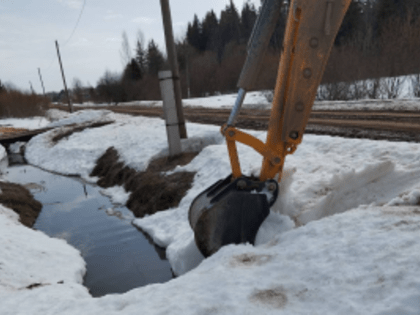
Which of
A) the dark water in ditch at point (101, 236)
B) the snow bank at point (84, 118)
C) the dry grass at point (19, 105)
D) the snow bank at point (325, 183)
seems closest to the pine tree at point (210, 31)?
the dry grass at point (19, 105)

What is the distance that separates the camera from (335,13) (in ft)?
9.77

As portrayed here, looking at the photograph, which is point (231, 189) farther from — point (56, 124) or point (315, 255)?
point (56, 124)

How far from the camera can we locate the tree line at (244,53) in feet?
59.0

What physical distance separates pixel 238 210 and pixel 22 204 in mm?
7222

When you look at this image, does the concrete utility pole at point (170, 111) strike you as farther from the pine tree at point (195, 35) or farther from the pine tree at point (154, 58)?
the pine tree at point (195, 35)

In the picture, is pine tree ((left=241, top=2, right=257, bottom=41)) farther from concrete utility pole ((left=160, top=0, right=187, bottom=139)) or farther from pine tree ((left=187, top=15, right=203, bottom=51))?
concrete utility pole ((left=160, top=0, right=187, bottom=139))

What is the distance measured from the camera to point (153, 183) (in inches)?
318

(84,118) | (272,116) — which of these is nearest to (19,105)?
(84,118)

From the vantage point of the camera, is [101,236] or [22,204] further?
[22,204]

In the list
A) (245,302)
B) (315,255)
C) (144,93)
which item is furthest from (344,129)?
(144,93)

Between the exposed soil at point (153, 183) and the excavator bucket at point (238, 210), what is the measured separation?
3.18m

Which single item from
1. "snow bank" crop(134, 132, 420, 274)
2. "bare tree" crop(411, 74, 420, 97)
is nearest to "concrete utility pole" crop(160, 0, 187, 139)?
"snow bank" crop(134, 132, 420, 274)

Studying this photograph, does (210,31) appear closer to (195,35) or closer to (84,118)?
(195,35)

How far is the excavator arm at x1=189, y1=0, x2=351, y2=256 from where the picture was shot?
10.0 feet
